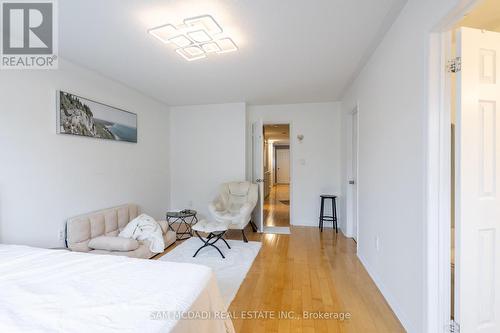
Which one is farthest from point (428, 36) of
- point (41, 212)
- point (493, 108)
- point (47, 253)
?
point (41, 212)

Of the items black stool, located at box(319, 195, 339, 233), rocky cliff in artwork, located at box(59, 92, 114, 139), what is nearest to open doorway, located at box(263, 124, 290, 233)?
black stool, located at box(319, 195, 339, 233)

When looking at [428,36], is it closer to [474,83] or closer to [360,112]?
[474,83]

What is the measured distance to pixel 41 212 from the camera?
246 centimetres

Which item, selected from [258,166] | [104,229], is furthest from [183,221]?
[258,166]

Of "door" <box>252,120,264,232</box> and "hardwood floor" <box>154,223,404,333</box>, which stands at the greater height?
"door" <box>252,120,264,232</box>

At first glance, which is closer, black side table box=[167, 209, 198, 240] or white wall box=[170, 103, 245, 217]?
black side table box=[167, 209, 198, 240]

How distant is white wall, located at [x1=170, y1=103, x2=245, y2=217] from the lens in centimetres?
472

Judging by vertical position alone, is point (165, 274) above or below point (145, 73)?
below

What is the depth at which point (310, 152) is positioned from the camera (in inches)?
189

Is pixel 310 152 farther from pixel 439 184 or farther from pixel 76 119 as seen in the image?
pixel 76 119

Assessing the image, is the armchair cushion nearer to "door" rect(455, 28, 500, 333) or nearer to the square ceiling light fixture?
the square ceiling light fixture

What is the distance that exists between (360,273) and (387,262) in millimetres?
620

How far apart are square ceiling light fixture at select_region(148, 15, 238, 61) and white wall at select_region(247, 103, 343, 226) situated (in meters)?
2.70

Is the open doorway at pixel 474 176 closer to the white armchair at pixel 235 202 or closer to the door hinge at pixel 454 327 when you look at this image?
the door hinge at pixel 454 327
